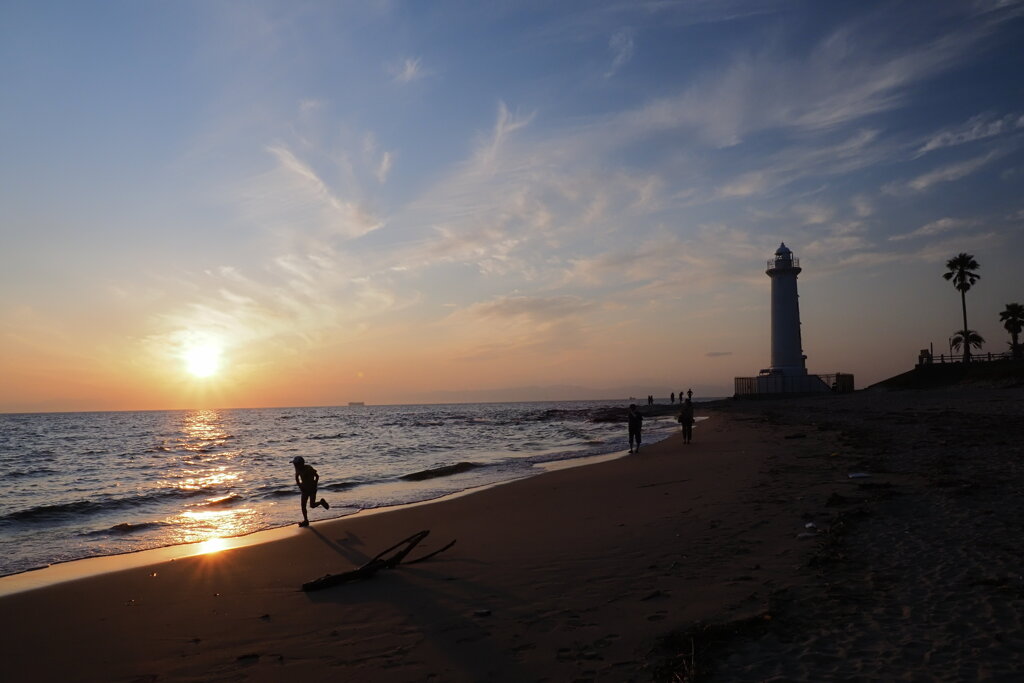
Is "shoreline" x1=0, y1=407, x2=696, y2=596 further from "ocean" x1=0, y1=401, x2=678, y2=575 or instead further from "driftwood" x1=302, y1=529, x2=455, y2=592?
"driftwood" x1=302, y1=529, x2=455, y2=592

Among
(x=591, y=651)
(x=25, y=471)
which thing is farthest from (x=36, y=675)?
(x=25, y=471)

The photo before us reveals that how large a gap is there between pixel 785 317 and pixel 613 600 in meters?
55.8

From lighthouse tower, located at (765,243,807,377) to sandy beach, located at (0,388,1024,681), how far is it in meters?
47.7

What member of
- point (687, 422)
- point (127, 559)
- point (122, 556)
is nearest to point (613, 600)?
point (127, 559)

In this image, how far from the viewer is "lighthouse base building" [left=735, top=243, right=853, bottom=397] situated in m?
56.9

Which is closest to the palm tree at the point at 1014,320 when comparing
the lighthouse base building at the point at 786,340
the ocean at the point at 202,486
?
the lighthouse base building at the point at 786,340

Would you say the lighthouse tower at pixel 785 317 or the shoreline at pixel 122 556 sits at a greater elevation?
the lighthouse tower at pixel 785 317

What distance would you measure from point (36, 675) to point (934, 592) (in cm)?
831

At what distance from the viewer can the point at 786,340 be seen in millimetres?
57469

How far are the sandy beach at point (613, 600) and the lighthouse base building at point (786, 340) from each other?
157ft

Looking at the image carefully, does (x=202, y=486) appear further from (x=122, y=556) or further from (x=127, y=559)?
(x=127, y=559)

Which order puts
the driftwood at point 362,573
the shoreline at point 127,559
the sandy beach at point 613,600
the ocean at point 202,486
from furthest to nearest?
the ocean at point 202,486 < the shoreline at point 127,559 < the driftwood at point 362,573 < the sandy beach at point 613,600

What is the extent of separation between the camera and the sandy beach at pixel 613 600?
196 inches

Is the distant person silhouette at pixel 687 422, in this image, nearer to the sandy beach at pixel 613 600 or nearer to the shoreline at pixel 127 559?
the sandy beach at pixel 613 600
